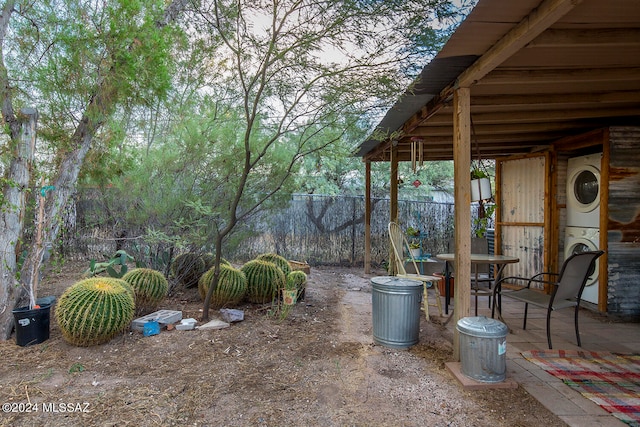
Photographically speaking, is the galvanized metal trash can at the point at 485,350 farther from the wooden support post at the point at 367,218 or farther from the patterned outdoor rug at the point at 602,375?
the wooden support post at the point at 367,218

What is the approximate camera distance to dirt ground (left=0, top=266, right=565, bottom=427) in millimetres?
1999

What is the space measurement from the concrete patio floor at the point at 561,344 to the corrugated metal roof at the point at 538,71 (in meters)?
1.94

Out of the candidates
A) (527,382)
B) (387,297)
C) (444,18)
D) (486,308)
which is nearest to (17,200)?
(387,297)

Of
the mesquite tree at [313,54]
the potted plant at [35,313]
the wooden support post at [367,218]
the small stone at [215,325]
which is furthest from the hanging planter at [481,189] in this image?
the potted plant at [35,313]

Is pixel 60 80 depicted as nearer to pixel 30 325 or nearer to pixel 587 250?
pixel 30 325

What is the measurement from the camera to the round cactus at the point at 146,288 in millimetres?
3785

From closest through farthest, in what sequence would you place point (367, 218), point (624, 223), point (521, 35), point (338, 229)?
point (521, 35) → point (624, 223) → point (367, 218) → point (338, 229)

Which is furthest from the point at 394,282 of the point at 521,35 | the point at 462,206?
the point at 521,35

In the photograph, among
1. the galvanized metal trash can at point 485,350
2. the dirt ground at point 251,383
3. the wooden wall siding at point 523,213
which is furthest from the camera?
the wooden wall siding at point 523,213

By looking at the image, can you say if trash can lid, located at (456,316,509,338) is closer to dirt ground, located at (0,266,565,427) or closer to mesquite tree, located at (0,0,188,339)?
dirt ground, located at (0,266,565,427)

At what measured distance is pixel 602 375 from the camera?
244 cm

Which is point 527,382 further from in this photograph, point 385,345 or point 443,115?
point 443,115

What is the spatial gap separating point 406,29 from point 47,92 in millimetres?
3105

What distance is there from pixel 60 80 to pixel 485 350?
391 centimetres
